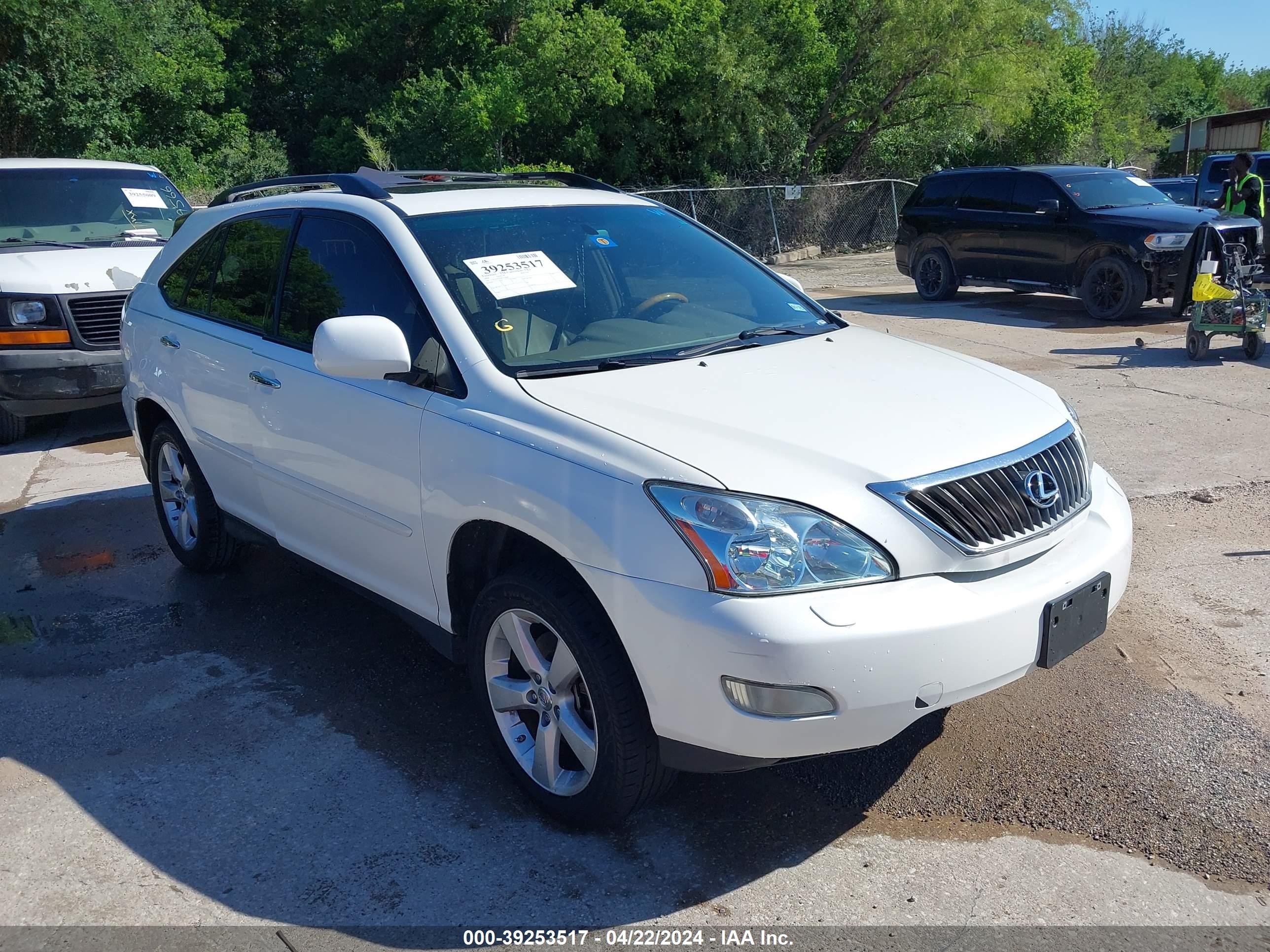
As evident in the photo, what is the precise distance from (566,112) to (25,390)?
1826cm

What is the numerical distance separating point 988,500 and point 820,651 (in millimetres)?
723

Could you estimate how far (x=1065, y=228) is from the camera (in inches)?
524

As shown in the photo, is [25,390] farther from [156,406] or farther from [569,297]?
[569,297]

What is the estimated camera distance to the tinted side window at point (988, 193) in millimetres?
14297

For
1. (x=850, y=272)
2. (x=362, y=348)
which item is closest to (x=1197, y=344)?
(x=362, y=348)

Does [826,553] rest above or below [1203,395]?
above

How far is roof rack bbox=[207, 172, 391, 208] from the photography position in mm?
4312

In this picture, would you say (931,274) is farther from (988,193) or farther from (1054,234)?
(1054,234)

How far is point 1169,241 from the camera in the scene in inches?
484

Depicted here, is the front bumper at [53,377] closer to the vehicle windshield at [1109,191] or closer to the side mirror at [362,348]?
the side mirror at [362,348]

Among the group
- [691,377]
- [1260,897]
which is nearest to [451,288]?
[691,377]

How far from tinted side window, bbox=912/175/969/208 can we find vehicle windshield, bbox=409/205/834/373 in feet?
37.4

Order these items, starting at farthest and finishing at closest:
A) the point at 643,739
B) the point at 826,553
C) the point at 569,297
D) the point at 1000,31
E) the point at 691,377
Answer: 1. the point at 1000,31
2. the point at 569,297
3. the point at 691,377
4. the point at 643,739
5. the point at 826,553

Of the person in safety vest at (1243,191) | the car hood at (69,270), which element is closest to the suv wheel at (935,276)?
the person in safety vest at (1243,191)
